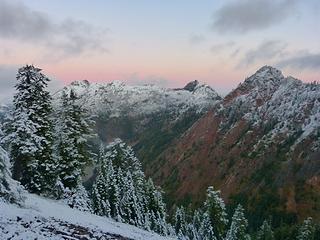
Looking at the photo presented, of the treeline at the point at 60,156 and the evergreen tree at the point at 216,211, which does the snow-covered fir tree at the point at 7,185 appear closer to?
the treeline at the point at 60,156

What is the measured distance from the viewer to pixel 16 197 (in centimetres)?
3634

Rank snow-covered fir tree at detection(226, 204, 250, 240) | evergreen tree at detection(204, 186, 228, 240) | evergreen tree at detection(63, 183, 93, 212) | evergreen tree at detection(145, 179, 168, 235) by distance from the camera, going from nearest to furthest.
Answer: evergreen tree at detection(63, 183, 93, 212) < evergreen tree at detection(145, 179, 168, 235) < evergreen tree at detection(204, 186, 228, 240) < snow-covered fir tree at detection(226, 204, 250, 240)

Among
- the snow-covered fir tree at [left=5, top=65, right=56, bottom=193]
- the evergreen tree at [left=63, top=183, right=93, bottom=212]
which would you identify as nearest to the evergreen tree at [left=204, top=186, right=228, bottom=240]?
the evergreen tree at [left=63, top=183, right=93, bottom=212]

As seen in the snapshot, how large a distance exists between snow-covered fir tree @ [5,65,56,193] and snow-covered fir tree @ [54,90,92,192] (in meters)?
3.39

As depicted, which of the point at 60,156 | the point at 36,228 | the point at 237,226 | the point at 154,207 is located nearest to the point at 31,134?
the point at 60,156

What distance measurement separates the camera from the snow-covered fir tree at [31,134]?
46.5 metres

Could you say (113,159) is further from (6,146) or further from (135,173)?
(6,146)

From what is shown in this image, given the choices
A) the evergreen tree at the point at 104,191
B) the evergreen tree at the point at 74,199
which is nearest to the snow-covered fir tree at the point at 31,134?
the evergreen tree at the point at 74,199

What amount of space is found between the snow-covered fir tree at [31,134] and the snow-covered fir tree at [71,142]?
11.1ft

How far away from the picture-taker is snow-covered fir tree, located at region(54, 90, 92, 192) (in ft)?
183

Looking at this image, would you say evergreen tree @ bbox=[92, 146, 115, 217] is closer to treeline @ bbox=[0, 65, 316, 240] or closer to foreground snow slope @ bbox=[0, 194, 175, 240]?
treeline @ bbox=[0, 65, 316, 240]

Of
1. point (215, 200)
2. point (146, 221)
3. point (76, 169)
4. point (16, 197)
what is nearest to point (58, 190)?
point (76, 169)

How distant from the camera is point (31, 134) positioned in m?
46.5

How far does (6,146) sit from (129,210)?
3233 centimetres
